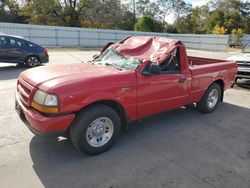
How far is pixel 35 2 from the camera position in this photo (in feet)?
123

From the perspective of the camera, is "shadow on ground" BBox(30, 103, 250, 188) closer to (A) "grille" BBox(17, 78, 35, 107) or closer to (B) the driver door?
(B) the driver door

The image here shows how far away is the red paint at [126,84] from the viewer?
3.72 meters

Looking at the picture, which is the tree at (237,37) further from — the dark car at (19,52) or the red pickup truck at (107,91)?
the red pickup truck at (107,91)

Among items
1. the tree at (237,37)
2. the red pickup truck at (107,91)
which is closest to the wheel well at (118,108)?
the red pickup truck at (107,91)

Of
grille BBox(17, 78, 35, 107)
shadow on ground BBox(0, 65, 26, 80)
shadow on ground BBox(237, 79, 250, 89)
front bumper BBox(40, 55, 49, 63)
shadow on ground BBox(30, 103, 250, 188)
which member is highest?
grille BBox(17, 78, 35, 107)

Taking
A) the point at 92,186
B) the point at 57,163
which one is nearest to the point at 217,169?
the point at 92,186

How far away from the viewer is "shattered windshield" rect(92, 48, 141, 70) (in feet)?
15.6

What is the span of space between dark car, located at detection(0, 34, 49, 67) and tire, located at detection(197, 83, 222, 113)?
30.2 feet

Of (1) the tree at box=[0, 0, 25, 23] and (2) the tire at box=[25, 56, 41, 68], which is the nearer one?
(2) the tire at box=[25, 56, 41, 68]

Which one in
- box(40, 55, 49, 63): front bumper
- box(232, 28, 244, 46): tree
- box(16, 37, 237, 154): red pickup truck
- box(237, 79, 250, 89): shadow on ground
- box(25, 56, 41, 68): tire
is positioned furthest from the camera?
box(232, 28, 244, 46): tree

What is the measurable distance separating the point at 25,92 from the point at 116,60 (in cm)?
182

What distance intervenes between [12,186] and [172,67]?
11.4 feet

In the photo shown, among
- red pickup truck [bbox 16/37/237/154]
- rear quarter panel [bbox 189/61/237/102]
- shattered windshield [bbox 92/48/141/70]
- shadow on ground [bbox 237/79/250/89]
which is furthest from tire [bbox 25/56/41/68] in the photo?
shadow on ground [bbox 237/79/250/89]

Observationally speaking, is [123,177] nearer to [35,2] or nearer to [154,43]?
[154,43]
